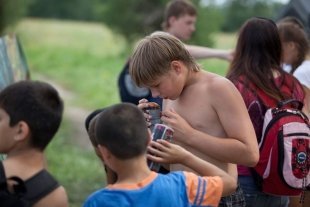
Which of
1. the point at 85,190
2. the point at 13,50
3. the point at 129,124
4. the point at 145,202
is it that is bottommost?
the point at 85,190

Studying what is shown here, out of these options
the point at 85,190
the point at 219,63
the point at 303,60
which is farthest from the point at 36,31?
the point at 303,60

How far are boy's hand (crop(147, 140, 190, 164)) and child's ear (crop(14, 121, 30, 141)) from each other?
0.46 m

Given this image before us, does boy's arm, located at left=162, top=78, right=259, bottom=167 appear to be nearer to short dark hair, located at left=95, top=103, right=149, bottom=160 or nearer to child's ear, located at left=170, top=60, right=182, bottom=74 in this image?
child's ear, located at left=170, top=60, right=182, bottom=74

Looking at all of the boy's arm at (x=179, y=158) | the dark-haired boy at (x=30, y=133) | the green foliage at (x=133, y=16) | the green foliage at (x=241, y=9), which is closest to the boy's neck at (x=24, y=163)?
the dark-haired boy at (x=30, y=133)

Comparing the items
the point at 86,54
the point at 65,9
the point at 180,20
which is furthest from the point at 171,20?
the point at 65,9

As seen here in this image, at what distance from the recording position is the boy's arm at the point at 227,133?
2631 millimetres

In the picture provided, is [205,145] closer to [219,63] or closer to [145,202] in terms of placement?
[145,202]

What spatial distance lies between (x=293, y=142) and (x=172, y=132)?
88cm

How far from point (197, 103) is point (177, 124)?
0.15 meters

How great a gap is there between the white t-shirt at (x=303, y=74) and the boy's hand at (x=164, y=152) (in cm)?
174

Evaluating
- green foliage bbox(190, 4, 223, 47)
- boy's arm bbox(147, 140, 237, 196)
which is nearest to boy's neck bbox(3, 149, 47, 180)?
boy's arm bbox(147, 140, 237, 196)

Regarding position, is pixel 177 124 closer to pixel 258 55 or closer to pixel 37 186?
pixel 37 186

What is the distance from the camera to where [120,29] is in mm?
25141

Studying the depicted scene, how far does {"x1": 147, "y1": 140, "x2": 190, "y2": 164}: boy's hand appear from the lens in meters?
2.32
